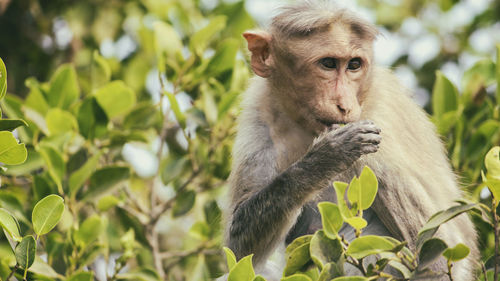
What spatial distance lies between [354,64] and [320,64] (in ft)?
0.78

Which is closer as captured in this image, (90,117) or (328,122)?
(328,122)

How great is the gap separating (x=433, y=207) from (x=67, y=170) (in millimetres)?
2690

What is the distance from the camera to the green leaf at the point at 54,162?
180 inches

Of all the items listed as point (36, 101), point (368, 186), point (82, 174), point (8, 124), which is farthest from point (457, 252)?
point (36, 101)

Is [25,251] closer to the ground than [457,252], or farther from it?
farther from it

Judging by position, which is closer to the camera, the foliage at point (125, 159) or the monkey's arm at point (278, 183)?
the monkey's arm at point (278, 183)

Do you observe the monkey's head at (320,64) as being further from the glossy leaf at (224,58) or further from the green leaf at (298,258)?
the green leaf at (298,258)

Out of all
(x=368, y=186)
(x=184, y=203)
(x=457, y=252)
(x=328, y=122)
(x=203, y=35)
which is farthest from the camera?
→ (x=203, y=35)

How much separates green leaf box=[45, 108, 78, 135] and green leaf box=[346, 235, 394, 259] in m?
2.66

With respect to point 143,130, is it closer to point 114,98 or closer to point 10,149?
point 114,98

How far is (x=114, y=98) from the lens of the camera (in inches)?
207

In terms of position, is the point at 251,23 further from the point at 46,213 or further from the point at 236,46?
the point at 46,213

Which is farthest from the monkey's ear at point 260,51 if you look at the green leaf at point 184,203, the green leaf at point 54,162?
the green leaf at point 54,162

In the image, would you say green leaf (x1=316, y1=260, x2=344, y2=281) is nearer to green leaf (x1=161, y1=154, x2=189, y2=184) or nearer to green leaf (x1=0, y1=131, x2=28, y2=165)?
green leaf (x1=0, y1=131, x2=28, y2=165)
